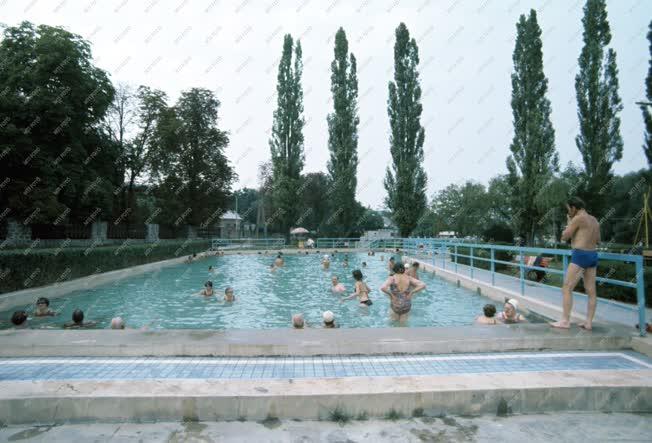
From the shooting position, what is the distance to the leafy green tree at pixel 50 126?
20656 millimetres

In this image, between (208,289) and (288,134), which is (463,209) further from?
(208,289)

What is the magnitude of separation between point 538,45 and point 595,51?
4.25 meters

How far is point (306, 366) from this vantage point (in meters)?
5.11

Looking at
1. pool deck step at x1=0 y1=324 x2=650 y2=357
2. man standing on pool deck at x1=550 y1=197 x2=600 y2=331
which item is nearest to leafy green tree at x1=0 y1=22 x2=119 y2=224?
pool deck step at x1=0 y1=324 x2=650 y2=357

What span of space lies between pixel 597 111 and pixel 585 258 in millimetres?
29564

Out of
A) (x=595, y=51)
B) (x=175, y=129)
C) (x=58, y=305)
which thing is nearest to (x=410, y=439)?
(x=58, y=305)

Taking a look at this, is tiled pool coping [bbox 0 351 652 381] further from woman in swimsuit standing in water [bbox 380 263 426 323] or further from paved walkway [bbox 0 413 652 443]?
woman in swimsuit standing in water [bbox 380 263 426 323]

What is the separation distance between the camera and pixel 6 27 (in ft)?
79.3

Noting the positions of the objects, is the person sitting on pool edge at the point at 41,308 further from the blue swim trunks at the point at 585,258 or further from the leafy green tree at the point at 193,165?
the leafy green tree at the point at 193,165

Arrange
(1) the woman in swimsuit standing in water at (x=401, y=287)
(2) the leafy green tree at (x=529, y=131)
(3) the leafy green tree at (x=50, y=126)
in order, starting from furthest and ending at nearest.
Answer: (2) the leafy green tree at (x=529, y=131)
(3) the leafy green tree at (x=50, y=126)
(1) the woman in swimsuit standing in water at (x=401, y=287)

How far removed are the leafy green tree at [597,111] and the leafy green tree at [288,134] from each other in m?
25.7

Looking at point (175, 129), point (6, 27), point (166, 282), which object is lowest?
point (166, 282)

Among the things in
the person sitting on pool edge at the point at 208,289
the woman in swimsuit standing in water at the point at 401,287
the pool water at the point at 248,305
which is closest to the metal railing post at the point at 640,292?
the woman in swimsuit standing in water at the point at 401,287

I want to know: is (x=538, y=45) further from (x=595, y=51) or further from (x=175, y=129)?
(x=175, y=129)
